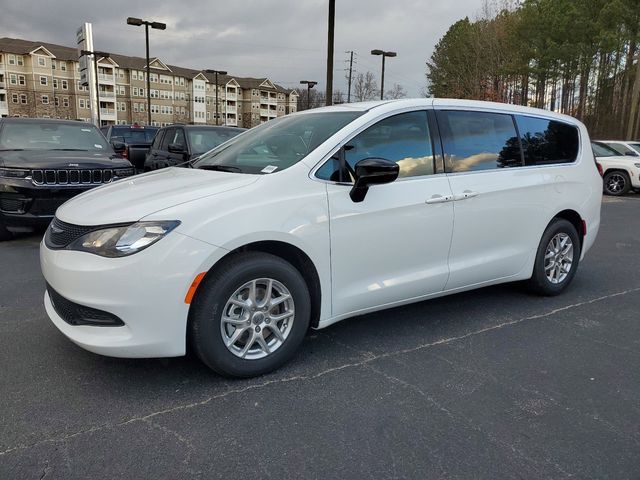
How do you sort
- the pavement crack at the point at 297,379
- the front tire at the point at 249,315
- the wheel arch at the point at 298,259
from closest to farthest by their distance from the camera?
the pavement crack at the point at 297,379
the front tire at the point at 249,315
the wheel arch at the point at 298,259

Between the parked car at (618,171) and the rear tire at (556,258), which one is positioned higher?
the parked car at (618,171)

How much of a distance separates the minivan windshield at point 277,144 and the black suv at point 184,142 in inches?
211

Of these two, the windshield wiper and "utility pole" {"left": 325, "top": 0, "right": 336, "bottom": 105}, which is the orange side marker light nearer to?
the windshield wiper

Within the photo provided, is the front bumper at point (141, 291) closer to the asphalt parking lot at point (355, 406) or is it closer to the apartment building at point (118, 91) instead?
the asphalt parking lot at point (355, 406)

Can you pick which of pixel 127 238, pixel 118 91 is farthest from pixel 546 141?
pixel 118 91

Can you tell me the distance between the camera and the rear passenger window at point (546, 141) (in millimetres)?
4520

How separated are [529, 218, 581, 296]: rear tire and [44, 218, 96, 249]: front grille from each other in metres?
3.69

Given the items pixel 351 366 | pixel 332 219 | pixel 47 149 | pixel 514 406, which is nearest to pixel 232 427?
pixel 351 366

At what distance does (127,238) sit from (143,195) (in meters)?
0.46

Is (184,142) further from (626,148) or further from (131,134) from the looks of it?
(626,148)

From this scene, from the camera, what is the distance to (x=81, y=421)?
263 centimetres

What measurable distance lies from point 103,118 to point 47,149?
276 ft

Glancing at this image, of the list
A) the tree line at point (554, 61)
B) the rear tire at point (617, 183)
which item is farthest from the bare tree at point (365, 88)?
the rear tire at point (617, 183)

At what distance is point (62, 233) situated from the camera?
3.04 metres
